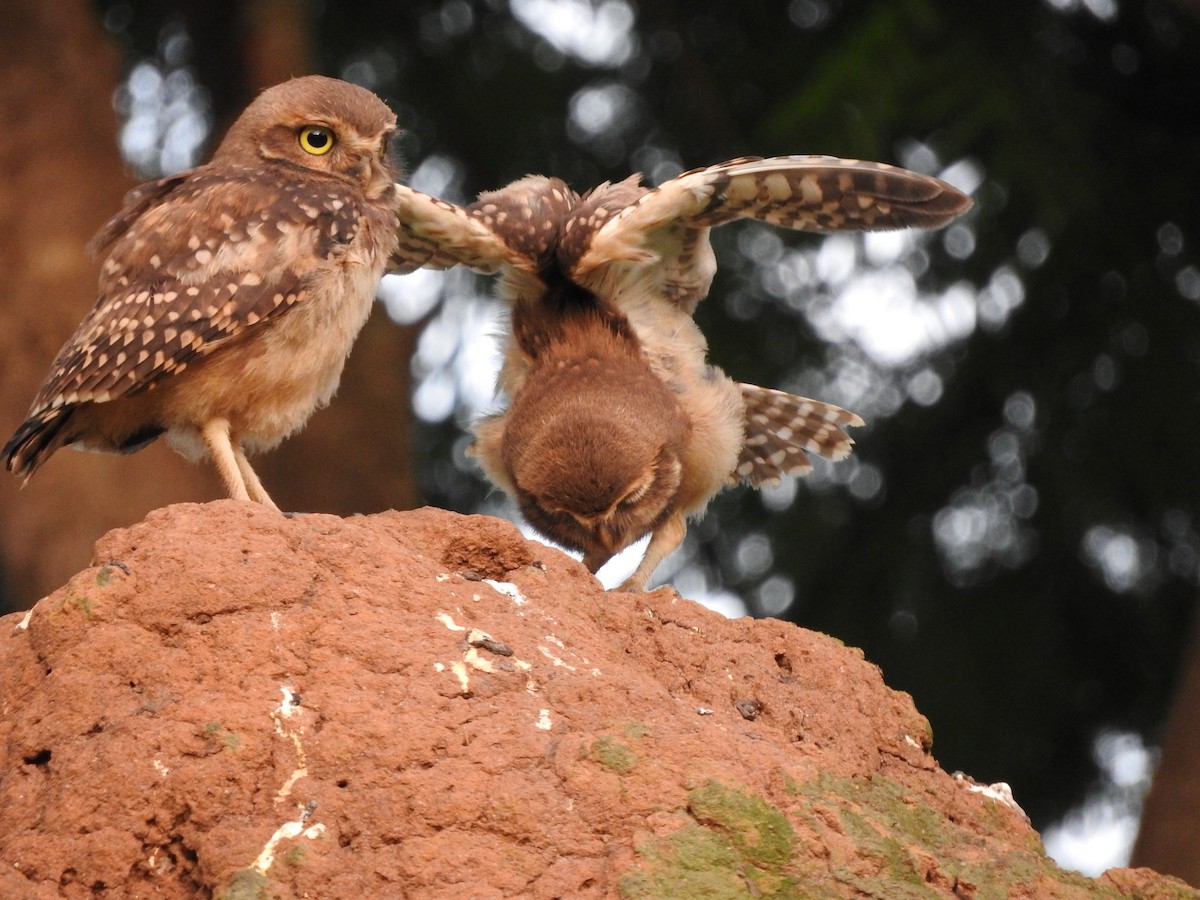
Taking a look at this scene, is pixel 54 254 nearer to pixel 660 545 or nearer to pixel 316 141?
pixel 316 141

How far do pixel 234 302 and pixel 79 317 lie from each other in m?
3.46

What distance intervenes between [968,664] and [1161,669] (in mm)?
980

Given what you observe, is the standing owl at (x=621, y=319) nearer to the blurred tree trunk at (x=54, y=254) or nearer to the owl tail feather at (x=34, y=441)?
the owl tail feather at (x=34, y=441)

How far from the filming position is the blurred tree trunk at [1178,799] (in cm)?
708

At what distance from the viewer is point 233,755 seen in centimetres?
336

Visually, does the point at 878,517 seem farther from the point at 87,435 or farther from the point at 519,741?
the point at 519,741

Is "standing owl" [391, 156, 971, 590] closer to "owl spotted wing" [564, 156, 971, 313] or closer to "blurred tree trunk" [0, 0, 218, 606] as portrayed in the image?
"owl spotted wing" [564, 156, 971, 313]

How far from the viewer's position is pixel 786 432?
689cm

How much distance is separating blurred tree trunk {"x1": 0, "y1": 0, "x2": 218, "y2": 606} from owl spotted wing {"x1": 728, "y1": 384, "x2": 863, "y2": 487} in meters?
2.88

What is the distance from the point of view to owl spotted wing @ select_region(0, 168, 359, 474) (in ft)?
15.6

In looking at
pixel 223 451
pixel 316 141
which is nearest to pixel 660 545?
pixel 223 451

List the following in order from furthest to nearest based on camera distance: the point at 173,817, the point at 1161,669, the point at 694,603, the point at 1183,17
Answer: the point at 1161,669 < the point at 1183,17 < the point at 694,603 < the point at 173,817

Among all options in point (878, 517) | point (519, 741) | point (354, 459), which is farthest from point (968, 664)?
point (519, 741)

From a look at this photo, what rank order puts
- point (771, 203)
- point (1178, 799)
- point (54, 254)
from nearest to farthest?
point (771, 203), point (1178, 799), point (54, 254)
